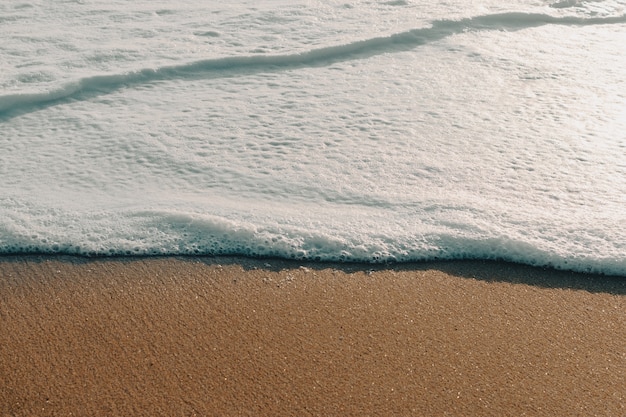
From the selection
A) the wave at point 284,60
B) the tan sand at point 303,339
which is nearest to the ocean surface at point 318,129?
the wave at point 284,60

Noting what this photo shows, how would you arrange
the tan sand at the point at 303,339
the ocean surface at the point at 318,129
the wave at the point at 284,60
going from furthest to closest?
the wave at the point at 284,60 → the ocean surface at the point at 318,129 → the tan sand at the point at 303,339

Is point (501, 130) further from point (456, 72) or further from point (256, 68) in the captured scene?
point (256, 68)

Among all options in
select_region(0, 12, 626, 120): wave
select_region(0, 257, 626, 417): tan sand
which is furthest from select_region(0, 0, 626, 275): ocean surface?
select_region(0, 257, 626, 417): tan sand

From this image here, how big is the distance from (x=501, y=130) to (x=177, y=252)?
193 cm

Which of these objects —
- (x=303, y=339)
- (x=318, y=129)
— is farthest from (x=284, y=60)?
(x=303, y=339)

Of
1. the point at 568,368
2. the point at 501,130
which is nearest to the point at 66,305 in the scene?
the point at 568,368

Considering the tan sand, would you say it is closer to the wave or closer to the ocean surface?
the ocean surface

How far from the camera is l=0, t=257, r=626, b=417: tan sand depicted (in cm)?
238

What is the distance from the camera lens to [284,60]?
501 cm

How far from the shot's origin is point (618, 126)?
4.01 metres

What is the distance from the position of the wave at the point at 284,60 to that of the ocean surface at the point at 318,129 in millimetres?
14

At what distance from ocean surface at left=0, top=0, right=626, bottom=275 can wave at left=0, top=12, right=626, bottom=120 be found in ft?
0.05

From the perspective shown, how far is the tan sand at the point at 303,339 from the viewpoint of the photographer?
238 cm

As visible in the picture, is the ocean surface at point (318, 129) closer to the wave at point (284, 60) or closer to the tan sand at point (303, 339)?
the wave at point (284, 60)
